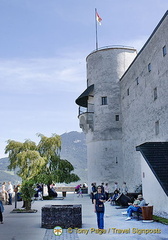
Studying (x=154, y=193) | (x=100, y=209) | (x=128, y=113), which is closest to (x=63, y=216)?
(x=100, y=209)

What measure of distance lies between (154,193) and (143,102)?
11.7 meters

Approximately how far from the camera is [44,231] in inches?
428

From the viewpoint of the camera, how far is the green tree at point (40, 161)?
1186 inches

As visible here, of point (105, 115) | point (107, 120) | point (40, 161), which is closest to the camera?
point (40, 161)

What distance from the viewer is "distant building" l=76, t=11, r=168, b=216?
2030cm

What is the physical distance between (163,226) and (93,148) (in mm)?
22999

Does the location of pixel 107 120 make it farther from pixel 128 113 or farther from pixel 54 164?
pixel 54 164

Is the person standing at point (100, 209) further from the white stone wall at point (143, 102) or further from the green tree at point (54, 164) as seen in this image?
the green tree at point (54, 164)

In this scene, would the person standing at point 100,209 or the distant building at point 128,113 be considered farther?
the distant building at point 128,113

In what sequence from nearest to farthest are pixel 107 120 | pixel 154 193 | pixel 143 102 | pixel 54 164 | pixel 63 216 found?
pixel 63 216
pixel 154 193
pixel 143 102
pixel 54 164
pixel 107 120

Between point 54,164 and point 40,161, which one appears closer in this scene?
point 40,161

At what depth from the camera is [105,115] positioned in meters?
34.2

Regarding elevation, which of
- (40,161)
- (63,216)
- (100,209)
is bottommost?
(63,216)

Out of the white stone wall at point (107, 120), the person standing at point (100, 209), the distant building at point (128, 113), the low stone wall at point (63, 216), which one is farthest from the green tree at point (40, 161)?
the person standing at point (100, 209)
